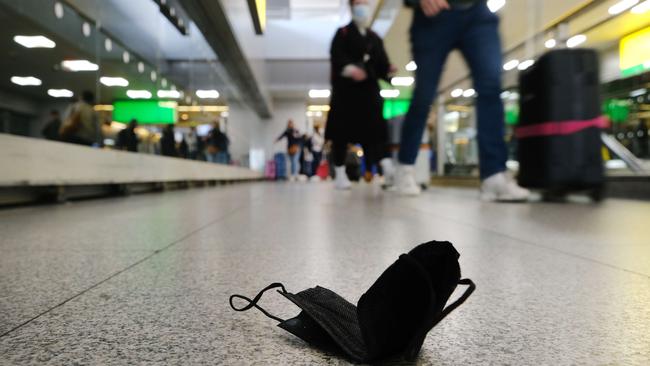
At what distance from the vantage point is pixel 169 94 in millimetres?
7973

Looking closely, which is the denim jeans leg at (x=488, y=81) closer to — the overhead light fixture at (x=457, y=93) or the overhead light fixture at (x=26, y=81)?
the overhead light fixture at (x=26, y=81)

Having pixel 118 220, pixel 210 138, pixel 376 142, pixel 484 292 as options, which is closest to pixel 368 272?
pixel 484 292

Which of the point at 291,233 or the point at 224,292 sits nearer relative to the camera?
the point at 224,292

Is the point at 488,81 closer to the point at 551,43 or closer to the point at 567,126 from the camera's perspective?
the point at 567,126

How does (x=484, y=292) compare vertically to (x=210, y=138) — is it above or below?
below

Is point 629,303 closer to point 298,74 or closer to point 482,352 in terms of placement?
point 482,352

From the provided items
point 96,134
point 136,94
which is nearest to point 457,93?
point 136,94

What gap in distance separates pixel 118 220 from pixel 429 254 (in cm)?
238

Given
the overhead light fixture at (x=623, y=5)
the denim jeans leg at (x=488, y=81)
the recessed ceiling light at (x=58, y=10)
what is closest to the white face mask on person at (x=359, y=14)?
the denim jeans leg at (x=488, y=81)

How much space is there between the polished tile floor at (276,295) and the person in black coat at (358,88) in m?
3.74

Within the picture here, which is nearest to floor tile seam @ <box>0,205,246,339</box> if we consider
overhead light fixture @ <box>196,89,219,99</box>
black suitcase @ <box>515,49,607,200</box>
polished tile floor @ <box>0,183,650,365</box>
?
polished tile floor @ <box>0,183,650,365</box>

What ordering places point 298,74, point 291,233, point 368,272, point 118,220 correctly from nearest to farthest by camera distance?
1. point 368,272
2. point 291,233
3. point 118,220
4. point 298,74

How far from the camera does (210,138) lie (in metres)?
11.2

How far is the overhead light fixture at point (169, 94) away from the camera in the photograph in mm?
7539
